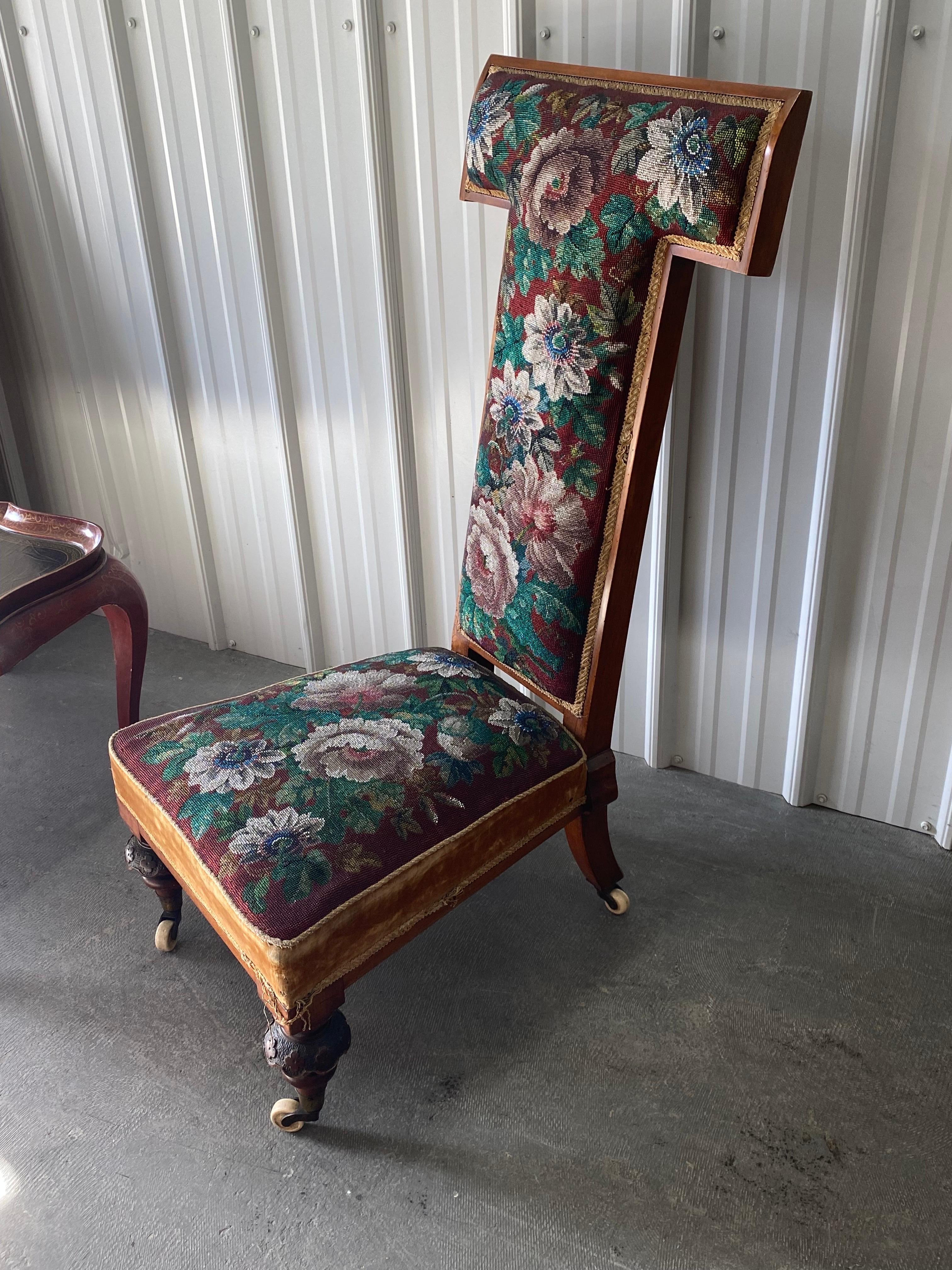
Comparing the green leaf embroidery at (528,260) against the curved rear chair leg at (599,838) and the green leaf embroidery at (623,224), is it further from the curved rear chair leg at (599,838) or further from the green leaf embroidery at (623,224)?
the curved rear chair leg at (599,838)

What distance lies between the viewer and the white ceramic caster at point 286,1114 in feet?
4.16

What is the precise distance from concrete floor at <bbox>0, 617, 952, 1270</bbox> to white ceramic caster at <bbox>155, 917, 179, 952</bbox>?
28 mm

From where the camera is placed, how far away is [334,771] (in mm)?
1275

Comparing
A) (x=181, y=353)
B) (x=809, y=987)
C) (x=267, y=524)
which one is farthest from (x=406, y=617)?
(x=809, y=987)

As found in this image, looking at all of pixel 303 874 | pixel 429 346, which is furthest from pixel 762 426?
pixel 303 874

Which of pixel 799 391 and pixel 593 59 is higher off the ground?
pixel 593 59

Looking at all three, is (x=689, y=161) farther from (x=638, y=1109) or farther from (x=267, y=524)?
(x=267, y=524)

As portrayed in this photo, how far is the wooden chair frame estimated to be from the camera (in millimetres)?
1095

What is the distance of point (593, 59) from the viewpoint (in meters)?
1.55

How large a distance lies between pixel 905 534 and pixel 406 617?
107cm

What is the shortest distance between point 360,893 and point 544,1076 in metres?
0.42

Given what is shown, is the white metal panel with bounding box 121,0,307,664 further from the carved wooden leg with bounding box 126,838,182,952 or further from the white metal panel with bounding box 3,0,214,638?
the carved wooden leg with bounding box 126,838,182,952

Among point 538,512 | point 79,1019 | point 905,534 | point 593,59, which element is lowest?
point 79,1019

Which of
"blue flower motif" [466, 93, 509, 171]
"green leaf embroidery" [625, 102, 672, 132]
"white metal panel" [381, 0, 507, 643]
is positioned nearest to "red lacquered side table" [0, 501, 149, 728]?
"white metal panel" [381, 0, 507, 643]
